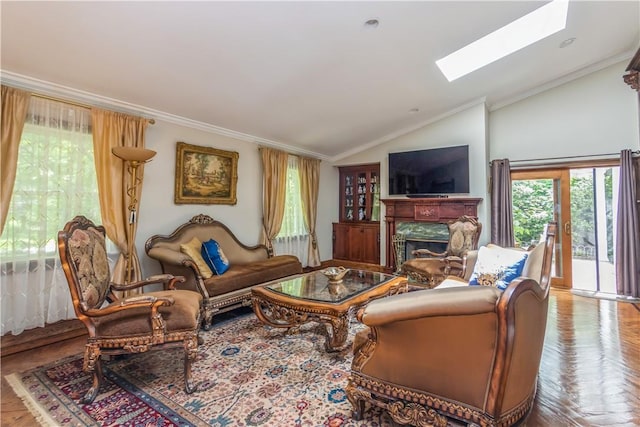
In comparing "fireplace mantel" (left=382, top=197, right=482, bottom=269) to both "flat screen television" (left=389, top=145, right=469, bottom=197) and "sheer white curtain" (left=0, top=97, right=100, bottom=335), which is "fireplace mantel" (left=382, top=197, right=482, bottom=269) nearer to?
"flat screen television" (left=389, top=145, right=469, bottom=197)

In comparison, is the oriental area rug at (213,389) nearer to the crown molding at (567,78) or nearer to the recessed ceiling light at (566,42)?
the recessed ceiling light at (566,42)

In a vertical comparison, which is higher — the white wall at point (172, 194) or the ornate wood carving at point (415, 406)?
the white wall at point (172, 194)

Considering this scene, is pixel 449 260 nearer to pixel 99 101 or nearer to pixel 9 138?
pixel 99 101

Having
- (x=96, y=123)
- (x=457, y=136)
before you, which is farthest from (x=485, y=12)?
(x=96, y=123)

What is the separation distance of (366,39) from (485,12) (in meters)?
1.10

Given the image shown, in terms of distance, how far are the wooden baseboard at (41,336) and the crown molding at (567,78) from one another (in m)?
6.40

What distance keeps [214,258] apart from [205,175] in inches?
49.2

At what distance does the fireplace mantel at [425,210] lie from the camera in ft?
15.9

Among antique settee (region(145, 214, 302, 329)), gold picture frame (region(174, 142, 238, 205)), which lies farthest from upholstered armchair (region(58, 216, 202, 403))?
gold picture frame (region(174, 142, 238, 205))

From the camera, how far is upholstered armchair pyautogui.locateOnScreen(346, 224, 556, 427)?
1.17 meters

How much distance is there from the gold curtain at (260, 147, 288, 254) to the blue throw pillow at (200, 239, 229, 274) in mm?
1158

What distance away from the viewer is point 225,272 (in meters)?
3.46

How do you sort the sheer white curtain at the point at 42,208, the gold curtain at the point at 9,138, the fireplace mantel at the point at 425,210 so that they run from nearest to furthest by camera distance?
the gold curtain at the point at 9,138 → the sheer white curtain at the point at 42,208 → the fireplace mantel at the point at 425,210

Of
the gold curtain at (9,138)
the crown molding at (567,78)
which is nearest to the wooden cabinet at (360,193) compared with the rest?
the crown molding at (567,78)
